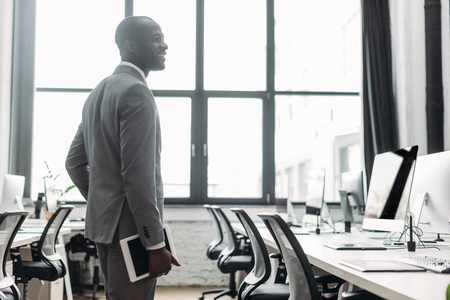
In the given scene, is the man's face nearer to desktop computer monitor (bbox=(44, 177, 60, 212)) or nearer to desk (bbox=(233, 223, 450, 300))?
desk (bbox=(233, 223, 450, 300))

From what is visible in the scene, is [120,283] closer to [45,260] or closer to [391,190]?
[391,190]

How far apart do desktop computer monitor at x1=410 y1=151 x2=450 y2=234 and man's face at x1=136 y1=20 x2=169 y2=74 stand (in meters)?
1.53

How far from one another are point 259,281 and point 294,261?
2.39 ft

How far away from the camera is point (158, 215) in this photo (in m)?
1.41

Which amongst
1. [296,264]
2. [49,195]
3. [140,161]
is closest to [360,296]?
[296,264]

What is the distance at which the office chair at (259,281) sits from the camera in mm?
2324

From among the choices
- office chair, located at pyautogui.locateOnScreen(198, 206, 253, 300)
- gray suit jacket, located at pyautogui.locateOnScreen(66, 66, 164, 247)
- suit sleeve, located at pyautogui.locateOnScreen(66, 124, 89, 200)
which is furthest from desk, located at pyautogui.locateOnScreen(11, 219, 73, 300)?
gray suit jacket, located at pyautogui.locateOnScreen(66, 66, 164, 247)

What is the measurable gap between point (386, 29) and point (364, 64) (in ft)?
1.60

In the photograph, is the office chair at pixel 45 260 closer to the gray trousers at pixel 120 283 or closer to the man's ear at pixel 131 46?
the gray trousers at pixel 120 283

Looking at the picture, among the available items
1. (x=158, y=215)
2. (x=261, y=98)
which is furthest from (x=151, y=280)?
(x=261, y=98)

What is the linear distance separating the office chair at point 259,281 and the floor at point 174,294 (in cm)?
210

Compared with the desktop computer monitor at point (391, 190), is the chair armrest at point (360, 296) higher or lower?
lower

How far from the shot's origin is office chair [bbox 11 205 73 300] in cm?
314

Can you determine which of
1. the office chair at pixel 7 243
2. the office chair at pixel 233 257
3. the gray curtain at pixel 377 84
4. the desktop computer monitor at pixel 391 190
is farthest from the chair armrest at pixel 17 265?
the gray curtain at pixel 377 84
